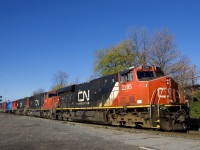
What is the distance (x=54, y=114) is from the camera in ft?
94.6

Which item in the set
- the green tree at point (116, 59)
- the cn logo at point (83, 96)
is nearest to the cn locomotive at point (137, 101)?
the cn logo at point (83, 96)

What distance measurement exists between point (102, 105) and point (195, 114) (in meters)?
9.28

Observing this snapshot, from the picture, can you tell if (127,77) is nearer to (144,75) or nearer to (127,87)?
(127,87)

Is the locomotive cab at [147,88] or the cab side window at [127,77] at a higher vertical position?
the cab side window at [127,77]

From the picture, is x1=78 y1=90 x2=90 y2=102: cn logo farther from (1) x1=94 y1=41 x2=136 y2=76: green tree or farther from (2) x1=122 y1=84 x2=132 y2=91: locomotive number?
(1) x1=94 y1=41 x2=136 y2=76: green tree

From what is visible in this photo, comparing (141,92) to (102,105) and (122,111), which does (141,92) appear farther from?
(102,105)

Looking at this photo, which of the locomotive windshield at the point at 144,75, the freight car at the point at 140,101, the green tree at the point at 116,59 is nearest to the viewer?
the freight car at the point at 140,101

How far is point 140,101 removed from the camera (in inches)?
610

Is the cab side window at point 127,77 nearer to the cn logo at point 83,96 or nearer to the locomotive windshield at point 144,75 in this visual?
the locomotive windshield at point 144,75

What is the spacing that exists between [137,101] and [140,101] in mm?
294

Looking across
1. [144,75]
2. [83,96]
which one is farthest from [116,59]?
[144,75]

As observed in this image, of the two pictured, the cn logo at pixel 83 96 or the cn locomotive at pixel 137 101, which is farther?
the cn logo at pixel 83 96

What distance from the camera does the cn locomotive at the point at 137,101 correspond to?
14.4 meters

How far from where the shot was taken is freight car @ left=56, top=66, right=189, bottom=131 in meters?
14.4
